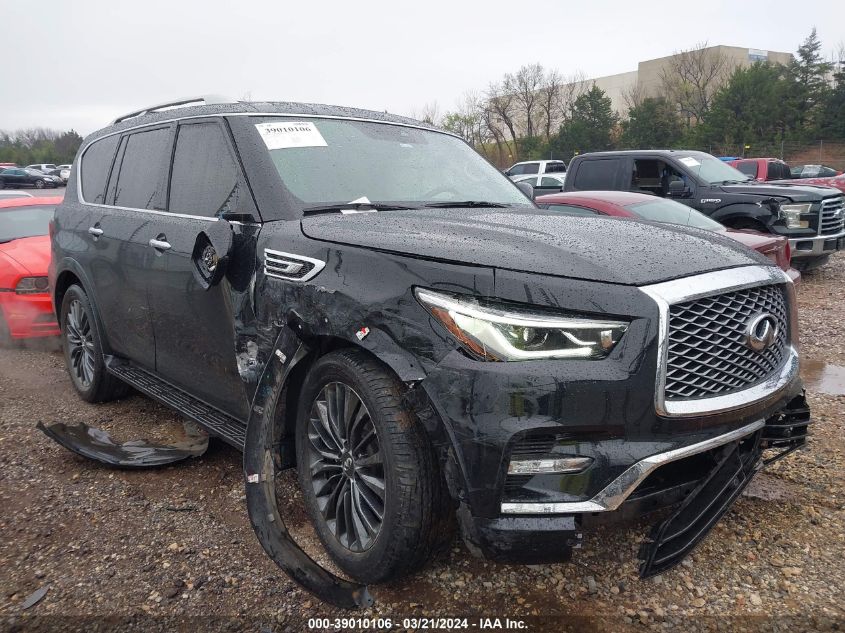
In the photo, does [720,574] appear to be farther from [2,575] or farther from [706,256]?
[2,575]

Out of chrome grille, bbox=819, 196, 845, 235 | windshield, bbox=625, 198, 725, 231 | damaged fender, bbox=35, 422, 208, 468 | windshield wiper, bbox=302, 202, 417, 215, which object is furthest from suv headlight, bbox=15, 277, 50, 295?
chrome grille, bbox=819, 196, 845, 235

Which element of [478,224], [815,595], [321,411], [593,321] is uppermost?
[478,224]

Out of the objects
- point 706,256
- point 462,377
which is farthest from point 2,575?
point 706,256

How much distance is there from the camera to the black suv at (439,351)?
1.99m

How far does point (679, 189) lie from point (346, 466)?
27.8ft

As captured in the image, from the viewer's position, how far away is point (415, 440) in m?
2.17

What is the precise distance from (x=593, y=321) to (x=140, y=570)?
81.2 inches

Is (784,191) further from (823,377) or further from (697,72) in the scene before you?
(697,72)

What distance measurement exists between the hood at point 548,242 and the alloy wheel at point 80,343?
2.74 m

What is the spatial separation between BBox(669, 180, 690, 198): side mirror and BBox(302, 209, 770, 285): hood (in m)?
7.33

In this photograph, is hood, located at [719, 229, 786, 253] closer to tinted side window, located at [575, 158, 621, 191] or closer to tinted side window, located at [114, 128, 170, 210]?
tinted side window, located at [575, 158, 621, 191]

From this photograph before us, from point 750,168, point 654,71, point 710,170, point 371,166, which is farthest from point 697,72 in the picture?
point 371,166

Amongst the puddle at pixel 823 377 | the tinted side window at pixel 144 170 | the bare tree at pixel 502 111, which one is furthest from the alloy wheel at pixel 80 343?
the bare tree at pixel 502 111

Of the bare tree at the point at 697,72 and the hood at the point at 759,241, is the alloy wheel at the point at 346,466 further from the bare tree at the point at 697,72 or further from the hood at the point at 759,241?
the bare tree at the point at 697,72
